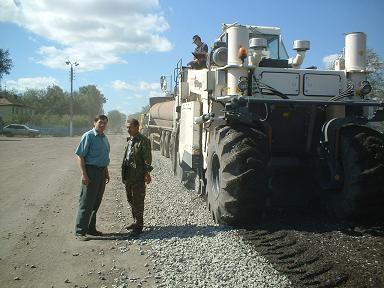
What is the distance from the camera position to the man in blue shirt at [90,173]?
233 inches

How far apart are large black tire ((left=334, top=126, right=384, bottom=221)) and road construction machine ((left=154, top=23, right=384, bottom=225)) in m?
0.01

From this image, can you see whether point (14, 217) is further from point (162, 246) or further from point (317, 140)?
point (317, 140)

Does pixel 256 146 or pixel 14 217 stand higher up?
pixel 256 146

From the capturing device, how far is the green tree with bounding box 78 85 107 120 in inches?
4139

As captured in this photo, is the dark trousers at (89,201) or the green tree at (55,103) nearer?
the dark trousers at (89,201)

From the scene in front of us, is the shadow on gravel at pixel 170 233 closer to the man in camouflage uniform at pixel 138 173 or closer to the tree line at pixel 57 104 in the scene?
the man in camouflage uniform at pixel 138 173

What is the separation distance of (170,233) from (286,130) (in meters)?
2.56

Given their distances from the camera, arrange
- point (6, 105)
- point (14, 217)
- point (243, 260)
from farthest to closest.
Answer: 1. point (6, 105)
2. point (14, 217)
3. point (243, 260)

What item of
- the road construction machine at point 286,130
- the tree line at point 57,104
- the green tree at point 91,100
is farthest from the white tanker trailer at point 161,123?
the green tree at point 91,100

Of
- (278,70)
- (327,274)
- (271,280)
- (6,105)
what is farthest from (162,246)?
(6,105)

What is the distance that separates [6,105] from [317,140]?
70104 millimetres

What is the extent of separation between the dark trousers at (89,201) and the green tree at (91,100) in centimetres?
9759

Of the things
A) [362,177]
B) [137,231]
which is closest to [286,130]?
[362,177]

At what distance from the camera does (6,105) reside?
221ft
